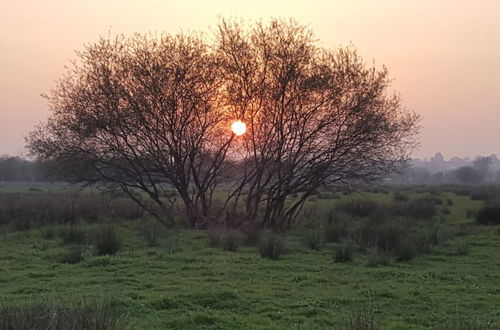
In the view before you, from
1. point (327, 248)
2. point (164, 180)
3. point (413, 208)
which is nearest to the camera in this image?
point (327, 248)

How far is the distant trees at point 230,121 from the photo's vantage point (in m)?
24.0

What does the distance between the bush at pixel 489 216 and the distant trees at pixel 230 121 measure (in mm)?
7214

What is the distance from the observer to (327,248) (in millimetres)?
17469

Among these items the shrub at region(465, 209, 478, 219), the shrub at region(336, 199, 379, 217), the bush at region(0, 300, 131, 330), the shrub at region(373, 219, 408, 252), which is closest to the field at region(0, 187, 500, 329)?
the bush at region(0, 300, 131, 330)

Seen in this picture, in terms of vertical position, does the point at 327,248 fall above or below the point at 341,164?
below

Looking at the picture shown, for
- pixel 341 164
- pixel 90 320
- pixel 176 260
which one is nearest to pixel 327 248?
pixel 176 260

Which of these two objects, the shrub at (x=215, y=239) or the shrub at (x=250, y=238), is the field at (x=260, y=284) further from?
the shrub at (x=250, y=238)

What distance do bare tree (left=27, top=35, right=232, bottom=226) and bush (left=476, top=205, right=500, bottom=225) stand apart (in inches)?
546

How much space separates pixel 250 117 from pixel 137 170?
5.69m

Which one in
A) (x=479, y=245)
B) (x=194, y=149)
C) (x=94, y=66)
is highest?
(x=94, y=66)

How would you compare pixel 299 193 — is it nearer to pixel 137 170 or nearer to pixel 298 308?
pixel 137 170

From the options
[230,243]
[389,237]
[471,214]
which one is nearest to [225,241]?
[230,243]

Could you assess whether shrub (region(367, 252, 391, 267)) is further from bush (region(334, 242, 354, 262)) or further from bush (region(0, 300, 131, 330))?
bush (region(0, 300, 131, 330))

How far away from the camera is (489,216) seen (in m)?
29.3
